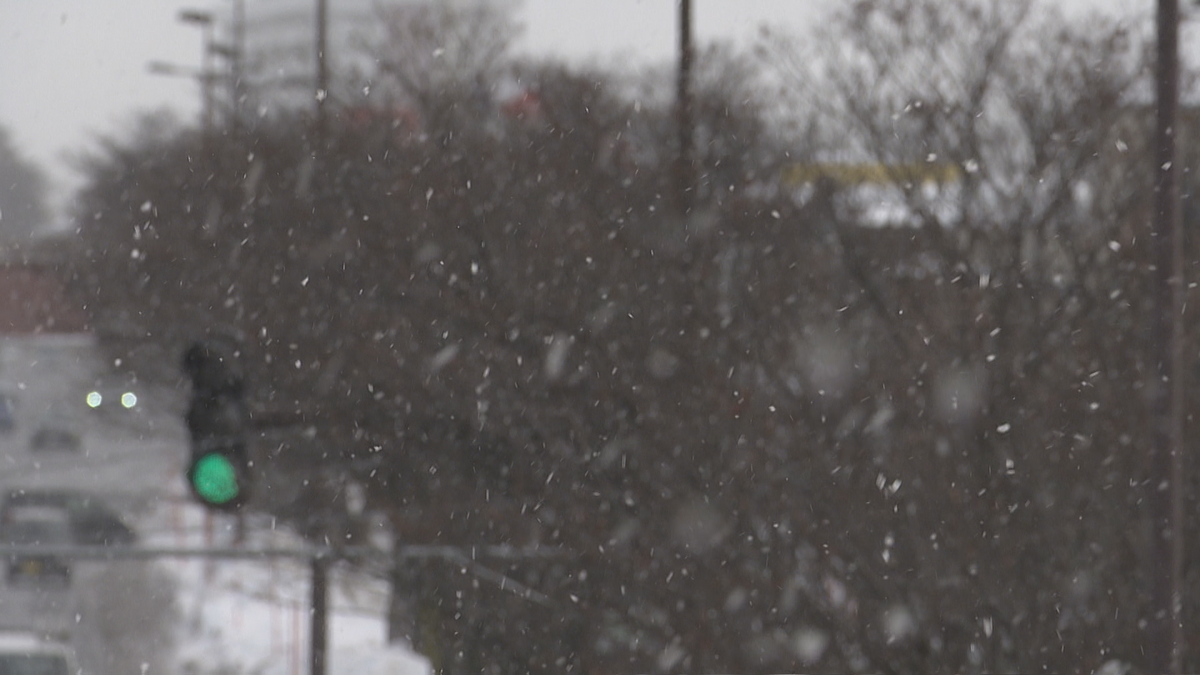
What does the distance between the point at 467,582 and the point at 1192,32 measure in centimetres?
774

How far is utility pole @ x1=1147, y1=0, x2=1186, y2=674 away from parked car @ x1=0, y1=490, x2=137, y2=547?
19.0 metres

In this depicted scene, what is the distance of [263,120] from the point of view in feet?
63.6

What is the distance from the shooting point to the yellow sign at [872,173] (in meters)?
14.2

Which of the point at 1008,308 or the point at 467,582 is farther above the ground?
the point at 1008,308

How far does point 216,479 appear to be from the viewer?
8.30 m

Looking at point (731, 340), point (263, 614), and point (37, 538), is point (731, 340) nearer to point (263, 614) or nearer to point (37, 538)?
point (37, 538)

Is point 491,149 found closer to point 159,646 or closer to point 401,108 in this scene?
point 401,108

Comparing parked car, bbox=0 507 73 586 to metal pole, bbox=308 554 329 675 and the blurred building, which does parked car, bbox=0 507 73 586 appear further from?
Result: metal pole, bbox=308 554 329 675

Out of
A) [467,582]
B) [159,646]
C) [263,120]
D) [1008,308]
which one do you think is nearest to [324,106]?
[263,120]

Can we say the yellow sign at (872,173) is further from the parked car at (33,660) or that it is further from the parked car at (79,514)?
the parked car at (79,514)

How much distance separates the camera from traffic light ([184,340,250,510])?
8305 millimetres

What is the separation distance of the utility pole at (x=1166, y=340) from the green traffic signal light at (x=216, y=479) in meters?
4.96

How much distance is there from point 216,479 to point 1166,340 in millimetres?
5255

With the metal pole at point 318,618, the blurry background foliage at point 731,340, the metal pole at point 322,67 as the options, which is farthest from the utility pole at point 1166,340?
the metal pole at point 322,67
